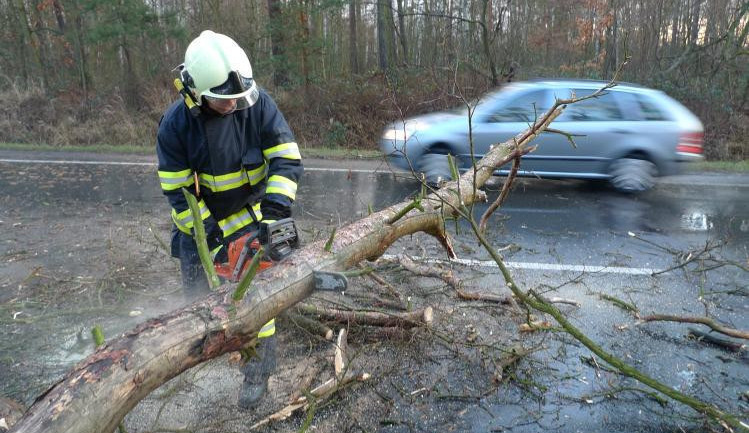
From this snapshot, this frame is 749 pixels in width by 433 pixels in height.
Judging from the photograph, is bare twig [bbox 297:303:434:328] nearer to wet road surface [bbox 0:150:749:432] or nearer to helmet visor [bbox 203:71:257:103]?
wet road surface [bbox 0:150:749:432]

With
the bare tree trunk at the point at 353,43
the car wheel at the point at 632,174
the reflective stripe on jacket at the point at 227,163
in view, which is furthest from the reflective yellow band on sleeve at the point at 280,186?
the bare tree trunk at the point at 353,43

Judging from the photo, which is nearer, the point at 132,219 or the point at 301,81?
the point at 132,219

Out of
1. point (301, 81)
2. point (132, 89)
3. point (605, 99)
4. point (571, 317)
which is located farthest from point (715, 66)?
point (132, 89)

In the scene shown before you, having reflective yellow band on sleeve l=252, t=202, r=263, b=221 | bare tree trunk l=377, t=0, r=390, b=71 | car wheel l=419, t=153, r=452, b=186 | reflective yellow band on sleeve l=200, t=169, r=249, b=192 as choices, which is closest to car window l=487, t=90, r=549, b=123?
car wheel l=419, t=153, r=452, b=186

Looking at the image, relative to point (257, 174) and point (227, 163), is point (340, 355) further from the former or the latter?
point (227, 163)

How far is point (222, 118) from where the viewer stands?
283cm

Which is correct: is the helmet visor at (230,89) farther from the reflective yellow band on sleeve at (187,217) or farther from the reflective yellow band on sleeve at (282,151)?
the reflective yellow band on sleeve at (187,217)

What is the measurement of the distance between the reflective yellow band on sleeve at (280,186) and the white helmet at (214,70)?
46 centimetres

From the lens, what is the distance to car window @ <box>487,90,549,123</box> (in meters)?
7.06

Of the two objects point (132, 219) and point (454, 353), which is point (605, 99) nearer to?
point (454, 353)

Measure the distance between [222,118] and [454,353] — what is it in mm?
1964

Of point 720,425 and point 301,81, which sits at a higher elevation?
point 301,81

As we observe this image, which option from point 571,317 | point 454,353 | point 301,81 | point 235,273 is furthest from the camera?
point 301,81

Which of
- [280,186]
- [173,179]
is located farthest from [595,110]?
[173,179]
